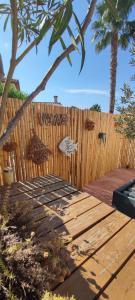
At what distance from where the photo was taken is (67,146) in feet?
13.3

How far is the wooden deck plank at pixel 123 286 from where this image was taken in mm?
1129

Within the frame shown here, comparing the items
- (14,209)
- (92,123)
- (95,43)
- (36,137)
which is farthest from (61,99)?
(14,209)

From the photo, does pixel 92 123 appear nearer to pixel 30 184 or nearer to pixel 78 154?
pixel 78 154

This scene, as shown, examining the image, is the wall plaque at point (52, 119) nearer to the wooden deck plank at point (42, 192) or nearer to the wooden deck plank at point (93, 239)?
the wooden deck plank at point (42, 192)

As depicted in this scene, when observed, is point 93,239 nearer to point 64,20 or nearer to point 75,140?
point 64,20

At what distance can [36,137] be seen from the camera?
130 inches

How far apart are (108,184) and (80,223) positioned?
12.0 ft

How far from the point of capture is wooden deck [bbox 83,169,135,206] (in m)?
4.56

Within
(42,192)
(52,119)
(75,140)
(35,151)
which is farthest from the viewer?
(75,140)

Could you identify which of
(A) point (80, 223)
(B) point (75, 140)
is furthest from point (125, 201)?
(B) point (75, 140)

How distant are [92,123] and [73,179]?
1.58 meters

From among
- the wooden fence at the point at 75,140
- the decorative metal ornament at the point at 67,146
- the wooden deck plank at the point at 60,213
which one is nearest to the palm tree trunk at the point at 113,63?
the wooden fence at the point at 75,140

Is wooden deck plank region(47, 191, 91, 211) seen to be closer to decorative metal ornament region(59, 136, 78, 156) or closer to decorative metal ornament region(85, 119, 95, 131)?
decorative metal ornament region(59, 136, 78, 156)

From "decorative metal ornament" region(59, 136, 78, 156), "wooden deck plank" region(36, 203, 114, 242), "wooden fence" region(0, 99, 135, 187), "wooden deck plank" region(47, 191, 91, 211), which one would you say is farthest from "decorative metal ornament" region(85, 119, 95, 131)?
"wooden deck plank" region(36, 203, 114, 242)
